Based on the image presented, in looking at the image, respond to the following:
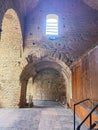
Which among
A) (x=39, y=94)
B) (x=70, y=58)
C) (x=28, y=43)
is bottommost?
(x=39, y=94)

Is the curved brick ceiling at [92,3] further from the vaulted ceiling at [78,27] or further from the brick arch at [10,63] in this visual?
the brick arch at [10,63]

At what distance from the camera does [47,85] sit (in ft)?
40.1

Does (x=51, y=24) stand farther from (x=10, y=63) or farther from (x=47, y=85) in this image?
(x=47, y=85)

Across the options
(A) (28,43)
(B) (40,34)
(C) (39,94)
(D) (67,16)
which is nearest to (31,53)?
(A) (28,43)

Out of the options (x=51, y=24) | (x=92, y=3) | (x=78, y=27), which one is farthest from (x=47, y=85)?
(x=92, y=3)

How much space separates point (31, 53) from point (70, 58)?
6.40 feet

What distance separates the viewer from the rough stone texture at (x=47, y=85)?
1209cm

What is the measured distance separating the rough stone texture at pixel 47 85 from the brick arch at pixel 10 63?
3.47m

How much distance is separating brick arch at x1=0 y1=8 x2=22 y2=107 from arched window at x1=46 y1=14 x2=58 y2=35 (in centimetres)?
162

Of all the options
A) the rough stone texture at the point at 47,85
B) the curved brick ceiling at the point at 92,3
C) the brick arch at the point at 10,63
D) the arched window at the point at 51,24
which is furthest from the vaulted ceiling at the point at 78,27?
the rough stone texture at the point at 47,85

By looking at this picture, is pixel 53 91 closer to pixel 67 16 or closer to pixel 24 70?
pixel 24 70

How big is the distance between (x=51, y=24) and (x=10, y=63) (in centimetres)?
296

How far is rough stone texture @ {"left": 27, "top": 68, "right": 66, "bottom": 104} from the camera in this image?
12094 mm

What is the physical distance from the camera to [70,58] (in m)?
Answer: 8.85
